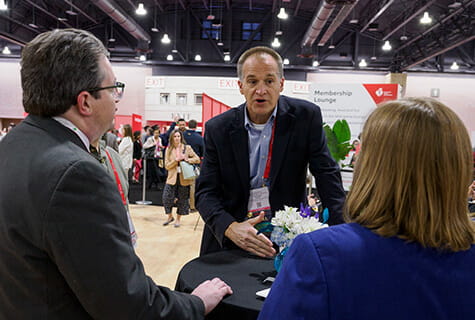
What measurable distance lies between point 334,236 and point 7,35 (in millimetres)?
15602

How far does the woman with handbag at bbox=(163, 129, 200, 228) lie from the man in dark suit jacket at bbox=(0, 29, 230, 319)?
4.94m

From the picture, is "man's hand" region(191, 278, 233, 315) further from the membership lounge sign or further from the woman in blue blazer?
the membership lounge sign

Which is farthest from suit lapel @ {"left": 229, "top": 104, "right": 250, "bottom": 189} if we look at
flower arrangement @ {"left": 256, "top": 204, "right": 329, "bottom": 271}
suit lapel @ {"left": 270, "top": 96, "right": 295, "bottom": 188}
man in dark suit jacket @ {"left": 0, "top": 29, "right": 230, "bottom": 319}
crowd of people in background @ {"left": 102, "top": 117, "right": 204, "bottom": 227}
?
crowd of people in background @ {"left": 102, "top": 117, "right": 204, "bottom": 227}

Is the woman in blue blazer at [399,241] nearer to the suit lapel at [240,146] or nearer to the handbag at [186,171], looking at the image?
the suit lapel at [240,146]

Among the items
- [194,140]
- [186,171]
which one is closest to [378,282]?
[186,171]

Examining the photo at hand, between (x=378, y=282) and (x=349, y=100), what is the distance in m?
4.84

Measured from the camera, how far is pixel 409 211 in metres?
0.70

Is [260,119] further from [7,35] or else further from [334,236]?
[7,35]

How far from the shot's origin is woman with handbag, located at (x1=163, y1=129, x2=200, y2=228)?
5914mm

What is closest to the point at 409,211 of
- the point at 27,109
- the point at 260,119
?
the point at 27,109

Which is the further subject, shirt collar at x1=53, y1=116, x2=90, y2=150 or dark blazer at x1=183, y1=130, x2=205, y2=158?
dark blazer at x1=183, y1=130, x2=205, y2=158

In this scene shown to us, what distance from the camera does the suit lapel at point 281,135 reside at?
5.94ft

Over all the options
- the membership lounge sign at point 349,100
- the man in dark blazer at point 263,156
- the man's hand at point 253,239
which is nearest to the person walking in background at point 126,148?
the membership lounge sign at point 349,100

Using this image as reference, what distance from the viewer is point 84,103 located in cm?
101
